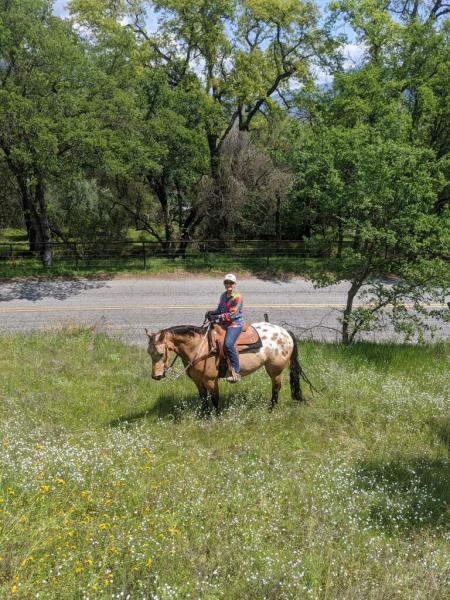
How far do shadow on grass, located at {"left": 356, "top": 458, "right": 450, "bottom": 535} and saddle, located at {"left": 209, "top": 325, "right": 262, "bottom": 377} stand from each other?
9.89 ft

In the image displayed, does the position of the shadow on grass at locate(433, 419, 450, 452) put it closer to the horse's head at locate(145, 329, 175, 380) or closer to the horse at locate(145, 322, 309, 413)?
the horse at locate(145, 322, 309, 413)

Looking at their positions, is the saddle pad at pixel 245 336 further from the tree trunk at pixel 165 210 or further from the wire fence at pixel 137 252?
the tree trunk at pixel 165 210

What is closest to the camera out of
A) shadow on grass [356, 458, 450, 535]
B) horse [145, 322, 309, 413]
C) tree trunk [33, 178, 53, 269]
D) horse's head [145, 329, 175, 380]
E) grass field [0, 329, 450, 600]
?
grass field [0, 329, 450, 600]

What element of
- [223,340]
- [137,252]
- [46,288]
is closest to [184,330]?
[223,340]

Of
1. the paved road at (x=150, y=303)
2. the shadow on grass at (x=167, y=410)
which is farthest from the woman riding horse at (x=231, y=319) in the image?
the paved road at (x=150, y=303)

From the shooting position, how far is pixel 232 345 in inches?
325

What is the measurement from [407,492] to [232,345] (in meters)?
3.79

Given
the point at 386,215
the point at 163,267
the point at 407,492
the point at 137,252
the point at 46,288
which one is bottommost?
the point at 407,492

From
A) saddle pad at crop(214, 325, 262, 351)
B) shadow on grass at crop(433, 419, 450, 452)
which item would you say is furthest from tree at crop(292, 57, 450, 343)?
saddle pad at crop(214, 325, 262, 351)

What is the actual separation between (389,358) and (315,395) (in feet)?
11.7

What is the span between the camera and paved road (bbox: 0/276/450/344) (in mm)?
15961

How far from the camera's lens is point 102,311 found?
17.6m

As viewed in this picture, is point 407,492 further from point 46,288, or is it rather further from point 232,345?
point 46,288

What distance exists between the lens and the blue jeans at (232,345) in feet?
27.0
